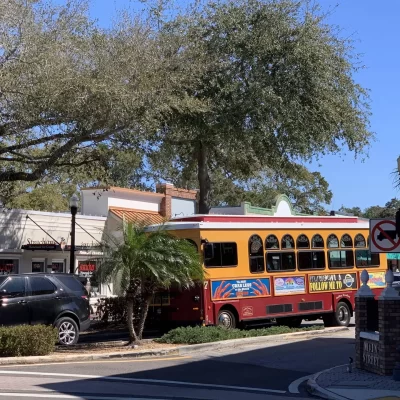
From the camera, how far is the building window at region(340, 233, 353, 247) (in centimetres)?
2372

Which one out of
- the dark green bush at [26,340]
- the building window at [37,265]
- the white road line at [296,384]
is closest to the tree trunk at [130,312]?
the dark green bush at [26,340]

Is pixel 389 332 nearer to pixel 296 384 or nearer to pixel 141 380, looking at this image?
pixel 296 384

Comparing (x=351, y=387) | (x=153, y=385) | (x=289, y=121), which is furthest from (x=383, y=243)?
(x=289, y=121)

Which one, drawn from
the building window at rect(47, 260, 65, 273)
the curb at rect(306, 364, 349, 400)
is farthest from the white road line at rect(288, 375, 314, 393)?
the building window at rect(47, 260, 65, 273)

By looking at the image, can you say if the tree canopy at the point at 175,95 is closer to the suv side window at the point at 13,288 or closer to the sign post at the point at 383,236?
the suv side window at the point at 13,288

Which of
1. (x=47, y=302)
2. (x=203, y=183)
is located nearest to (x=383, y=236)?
(x=47, y=302)

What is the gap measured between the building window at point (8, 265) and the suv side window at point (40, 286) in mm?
8026

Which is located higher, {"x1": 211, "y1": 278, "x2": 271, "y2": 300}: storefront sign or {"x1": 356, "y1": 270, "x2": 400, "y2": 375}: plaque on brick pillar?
{"x1": 211, "y1": 278, "x2": 271, "y2": 300}: storefront sign

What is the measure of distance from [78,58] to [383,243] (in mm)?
9050

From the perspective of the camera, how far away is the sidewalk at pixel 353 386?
11.2m

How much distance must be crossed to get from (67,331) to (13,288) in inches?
73.0

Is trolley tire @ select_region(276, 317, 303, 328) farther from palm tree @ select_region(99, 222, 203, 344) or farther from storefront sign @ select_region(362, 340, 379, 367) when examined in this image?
storefront sign @ select_region(362, 340, 379, 367)

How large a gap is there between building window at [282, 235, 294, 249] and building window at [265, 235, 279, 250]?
28 cm

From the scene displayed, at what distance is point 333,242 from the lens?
23.5 m
